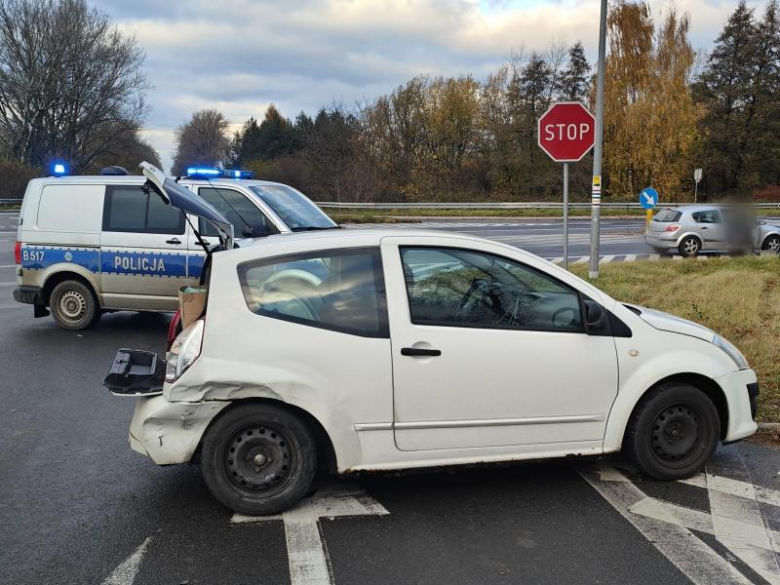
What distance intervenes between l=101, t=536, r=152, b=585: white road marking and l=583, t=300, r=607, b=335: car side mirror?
2.74 m

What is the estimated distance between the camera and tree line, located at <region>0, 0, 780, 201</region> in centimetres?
3847

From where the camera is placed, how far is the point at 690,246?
62.7 feet

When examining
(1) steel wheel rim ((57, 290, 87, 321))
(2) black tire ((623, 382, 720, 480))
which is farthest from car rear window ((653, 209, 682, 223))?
(2) black tire ((623, 382, 720, 480))

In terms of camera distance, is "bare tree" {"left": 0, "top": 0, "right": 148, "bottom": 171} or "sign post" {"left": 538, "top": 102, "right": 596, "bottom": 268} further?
"bare tree" {"left": 0, "top": 0, "right": 148, "bottom": 171}

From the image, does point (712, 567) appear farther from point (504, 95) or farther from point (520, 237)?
point (504, 95)

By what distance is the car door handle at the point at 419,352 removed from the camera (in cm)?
393

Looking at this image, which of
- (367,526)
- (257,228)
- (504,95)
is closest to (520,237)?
(257,228)

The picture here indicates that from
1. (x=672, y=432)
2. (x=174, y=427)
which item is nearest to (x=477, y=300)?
(x=672, y=432)

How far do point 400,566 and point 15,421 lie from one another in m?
3.83

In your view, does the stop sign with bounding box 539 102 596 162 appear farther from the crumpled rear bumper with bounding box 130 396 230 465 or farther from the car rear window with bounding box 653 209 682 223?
the car rear window with bounding box 653 209 682 223

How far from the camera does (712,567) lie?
11.1 feet

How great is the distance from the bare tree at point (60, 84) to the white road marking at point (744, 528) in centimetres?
5046

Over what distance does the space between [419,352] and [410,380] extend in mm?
165

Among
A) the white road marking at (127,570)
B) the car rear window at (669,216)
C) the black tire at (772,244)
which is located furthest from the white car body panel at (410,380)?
the black tire at (772,244)
